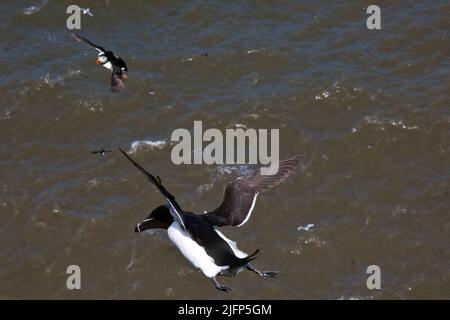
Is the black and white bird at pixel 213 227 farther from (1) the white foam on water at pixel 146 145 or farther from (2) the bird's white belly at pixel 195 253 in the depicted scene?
(1) the white foam on water at pixel 146 145

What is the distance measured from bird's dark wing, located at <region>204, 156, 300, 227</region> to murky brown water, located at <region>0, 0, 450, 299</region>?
4032mm

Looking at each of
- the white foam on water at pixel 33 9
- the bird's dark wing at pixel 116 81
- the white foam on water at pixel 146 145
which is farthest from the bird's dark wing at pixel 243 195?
the white foam on water at pixel 33 9

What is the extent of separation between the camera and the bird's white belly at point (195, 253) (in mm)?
17828

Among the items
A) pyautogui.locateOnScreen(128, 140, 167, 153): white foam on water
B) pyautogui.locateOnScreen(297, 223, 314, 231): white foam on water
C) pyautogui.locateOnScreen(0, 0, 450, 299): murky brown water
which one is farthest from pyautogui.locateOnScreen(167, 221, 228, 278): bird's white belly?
pyautogui.locateOnScreen(128, 140, 167, 153): white foam on water

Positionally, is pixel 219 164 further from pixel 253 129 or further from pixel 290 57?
pixel 290 57

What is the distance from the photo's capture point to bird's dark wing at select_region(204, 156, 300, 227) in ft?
62.2

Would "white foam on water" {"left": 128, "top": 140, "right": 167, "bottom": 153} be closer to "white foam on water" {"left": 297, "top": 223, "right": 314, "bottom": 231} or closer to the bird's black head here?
"white foam on water" {"left": 297, "top": 223, "right": 314, "bottom": 231}

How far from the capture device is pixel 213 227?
1866 centimetres

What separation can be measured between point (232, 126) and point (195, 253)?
1004 cm

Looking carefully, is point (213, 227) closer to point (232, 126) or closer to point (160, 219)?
Answer: point (160, 219)

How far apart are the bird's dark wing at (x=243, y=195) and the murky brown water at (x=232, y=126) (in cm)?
403

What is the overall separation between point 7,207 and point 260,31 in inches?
439

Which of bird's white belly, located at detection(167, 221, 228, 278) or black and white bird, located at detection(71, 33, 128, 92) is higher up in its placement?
black and white bird, located at detection(71, 33, 128, 92)

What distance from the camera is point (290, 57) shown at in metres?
29.7
